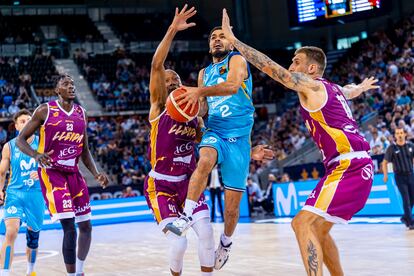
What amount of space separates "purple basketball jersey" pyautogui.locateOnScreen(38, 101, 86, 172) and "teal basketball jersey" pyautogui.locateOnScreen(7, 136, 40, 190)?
1030 mm

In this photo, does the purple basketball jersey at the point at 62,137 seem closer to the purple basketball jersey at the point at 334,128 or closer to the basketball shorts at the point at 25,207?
the basketball shorts at the point at 25,207

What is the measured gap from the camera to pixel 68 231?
6082 mm

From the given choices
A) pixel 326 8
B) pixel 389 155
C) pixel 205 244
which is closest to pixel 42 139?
pixel 205 244

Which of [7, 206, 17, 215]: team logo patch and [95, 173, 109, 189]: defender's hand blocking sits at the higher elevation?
[95, 173, 109, 189]: defender's hand blocking

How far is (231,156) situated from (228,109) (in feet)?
1.40

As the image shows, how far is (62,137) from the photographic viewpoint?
6.34 meters

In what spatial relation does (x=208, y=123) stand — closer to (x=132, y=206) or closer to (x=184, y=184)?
(x=184, y=184)

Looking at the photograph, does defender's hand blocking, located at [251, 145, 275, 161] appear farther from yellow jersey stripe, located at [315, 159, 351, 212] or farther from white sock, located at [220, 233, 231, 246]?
yellow jersey stripe, located at [315, 159, 351, 212]

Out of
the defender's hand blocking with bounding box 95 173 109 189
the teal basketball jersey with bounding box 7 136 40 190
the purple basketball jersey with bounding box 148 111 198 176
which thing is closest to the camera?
the purple basketball jersey with bounding box 148 111 198 176

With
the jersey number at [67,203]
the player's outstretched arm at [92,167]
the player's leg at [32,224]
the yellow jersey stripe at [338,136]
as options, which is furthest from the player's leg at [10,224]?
the yellow jersey stripe at [338,136]

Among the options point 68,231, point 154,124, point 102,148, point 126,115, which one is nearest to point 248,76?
point 154,124

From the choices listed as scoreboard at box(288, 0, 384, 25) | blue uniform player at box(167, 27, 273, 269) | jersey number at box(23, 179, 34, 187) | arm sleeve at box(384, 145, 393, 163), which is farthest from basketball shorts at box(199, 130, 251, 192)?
scoreboard at box(288, 0, 384, 25)

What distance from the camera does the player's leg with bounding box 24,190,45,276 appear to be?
23.3 ft

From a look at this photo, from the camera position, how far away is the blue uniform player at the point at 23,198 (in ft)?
23.1
